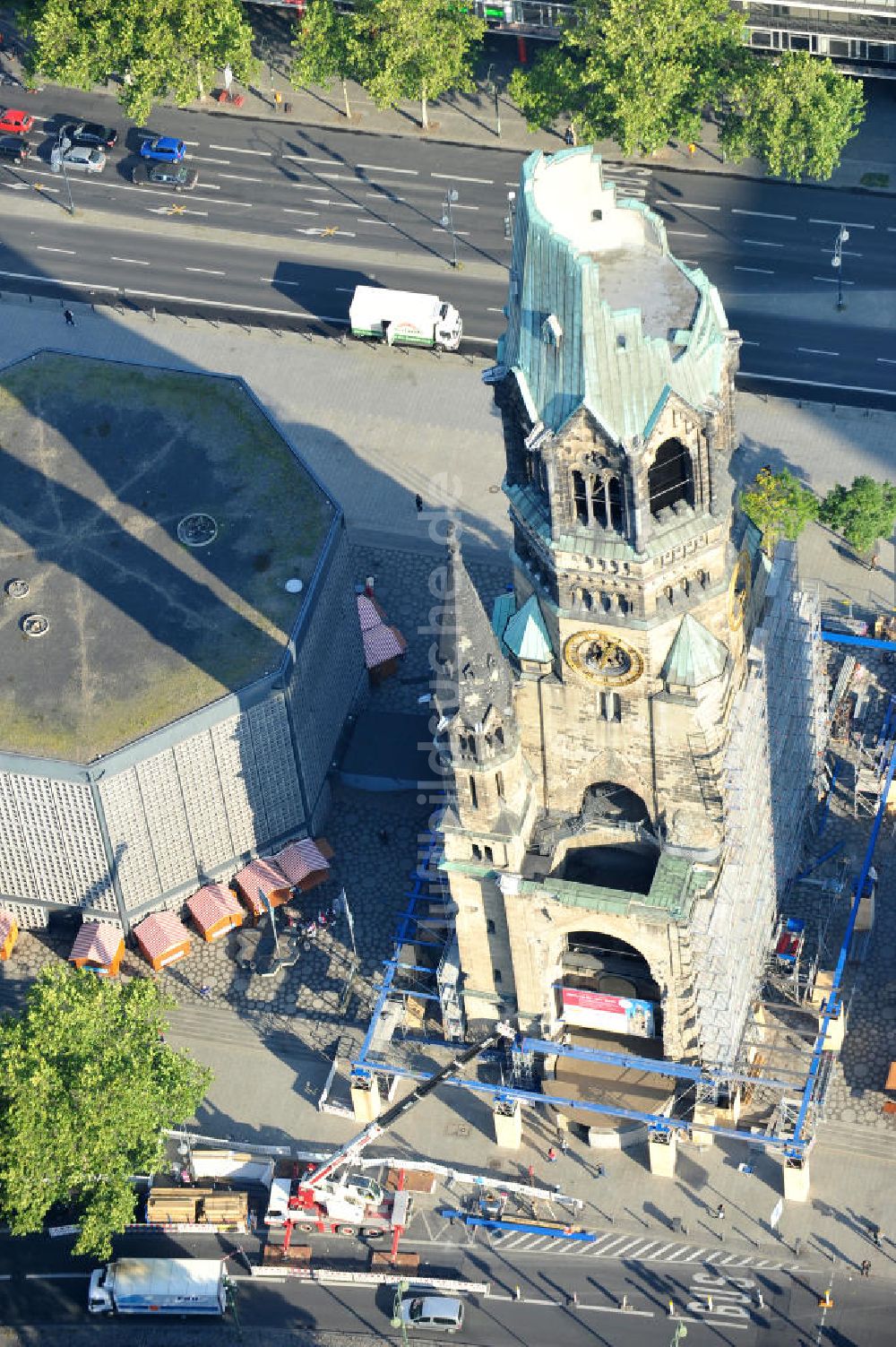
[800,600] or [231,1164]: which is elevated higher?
[800,600]

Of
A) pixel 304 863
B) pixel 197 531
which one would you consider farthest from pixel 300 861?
pixel 197 531

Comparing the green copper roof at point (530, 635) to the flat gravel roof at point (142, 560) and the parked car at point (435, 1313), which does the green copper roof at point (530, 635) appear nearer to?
the flat gravel roof at point (142, 560)

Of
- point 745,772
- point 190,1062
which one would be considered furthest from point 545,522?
point 190,1062

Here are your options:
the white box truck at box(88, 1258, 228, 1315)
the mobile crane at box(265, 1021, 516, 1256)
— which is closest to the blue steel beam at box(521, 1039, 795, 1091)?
the mobile crane at box(265, 1021, 516, 1256)

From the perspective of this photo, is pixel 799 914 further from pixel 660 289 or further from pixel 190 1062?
pixel 660 289

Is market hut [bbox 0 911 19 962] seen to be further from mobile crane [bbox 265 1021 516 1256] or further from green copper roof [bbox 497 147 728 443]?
green copper roof [bbox 497 147 728 443]

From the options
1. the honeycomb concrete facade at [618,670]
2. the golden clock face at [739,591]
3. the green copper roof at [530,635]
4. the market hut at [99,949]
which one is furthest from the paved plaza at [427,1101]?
the green copper roof at [530,635]
